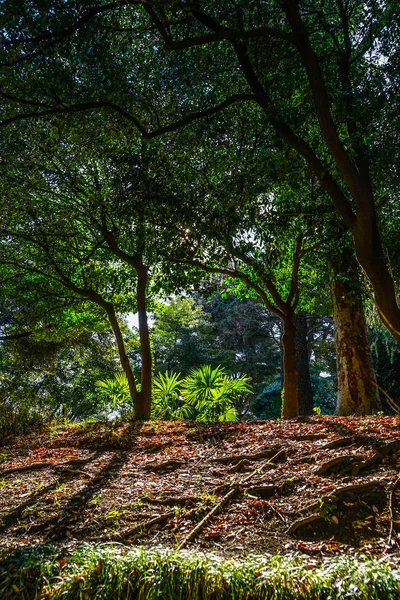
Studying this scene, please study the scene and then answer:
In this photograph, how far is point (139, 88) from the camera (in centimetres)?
562

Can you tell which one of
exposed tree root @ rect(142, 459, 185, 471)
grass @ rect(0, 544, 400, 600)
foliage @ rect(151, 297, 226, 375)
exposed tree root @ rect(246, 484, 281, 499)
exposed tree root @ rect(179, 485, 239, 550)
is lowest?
grass @ rect(0, 544, 400, 600)

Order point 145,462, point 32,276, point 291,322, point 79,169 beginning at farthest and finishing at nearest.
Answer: point 32,276, point 79,169, point 291,322, point 145,462

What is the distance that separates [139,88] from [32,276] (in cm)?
605

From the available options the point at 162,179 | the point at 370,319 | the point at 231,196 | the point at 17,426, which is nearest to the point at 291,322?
the point at 370,319

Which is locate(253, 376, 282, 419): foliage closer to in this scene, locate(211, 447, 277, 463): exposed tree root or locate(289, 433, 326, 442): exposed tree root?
locate(289, 433, 326, 442): exposed tree root

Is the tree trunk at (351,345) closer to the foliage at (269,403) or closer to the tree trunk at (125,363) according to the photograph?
the tree trunk at (125,363)

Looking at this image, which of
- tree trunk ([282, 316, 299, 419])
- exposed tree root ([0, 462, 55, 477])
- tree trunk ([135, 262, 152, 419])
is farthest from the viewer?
tree trunk ([135, 262, 152, 419])

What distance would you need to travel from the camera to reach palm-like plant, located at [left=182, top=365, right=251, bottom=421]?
912cm

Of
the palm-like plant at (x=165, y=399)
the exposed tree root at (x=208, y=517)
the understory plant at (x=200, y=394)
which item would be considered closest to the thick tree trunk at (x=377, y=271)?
the exposed tree root at (x=208, y=517)

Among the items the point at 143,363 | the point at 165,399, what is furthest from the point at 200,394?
the point at 143,363

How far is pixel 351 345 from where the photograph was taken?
24.8ft

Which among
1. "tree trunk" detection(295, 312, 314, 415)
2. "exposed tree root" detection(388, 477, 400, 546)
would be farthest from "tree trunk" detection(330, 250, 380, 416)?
"tree trunk" detection(295, 312, 314, 415)

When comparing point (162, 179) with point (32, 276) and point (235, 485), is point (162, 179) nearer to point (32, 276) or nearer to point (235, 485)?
point (235, 485)

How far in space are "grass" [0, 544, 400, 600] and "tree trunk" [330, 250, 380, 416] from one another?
195 inches
